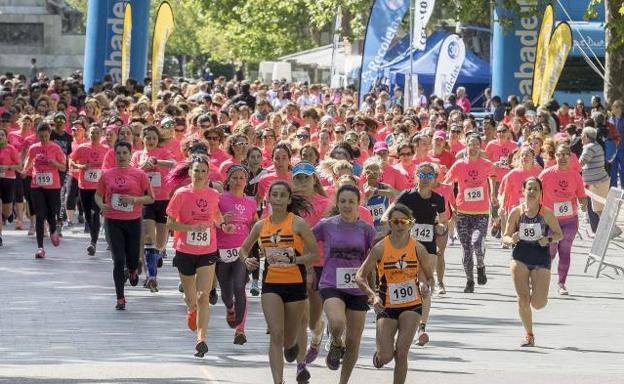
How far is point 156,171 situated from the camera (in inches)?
791

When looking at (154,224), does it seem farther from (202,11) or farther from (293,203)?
(202,11)

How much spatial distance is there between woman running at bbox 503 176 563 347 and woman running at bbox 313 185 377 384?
10.2 ft

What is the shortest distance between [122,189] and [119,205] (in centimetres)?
16

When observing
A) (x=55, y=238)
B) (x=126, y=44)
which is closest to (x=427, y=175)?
(x=55, y=238)

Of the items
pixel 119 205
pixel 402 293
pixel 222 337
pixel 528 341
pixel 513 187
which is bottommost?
pixel 222 337

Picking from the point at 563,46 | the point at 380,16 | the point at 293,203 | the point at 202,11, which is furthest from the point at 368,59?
the point at 202,11

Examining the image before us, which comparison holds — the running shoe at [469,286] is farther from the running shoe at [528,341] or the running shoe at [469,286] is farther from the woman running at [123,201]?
the running shoe at [528,341]

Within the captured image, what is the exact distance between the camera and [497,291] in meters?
20.6

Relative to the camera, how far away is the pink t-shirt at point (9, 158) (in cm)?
2502

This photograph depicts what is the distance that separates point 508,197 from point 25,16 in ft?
130

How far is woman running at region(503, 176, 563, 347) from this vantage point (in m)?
16.0

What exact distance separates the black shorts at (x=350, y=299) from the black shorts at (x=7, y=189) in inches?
504

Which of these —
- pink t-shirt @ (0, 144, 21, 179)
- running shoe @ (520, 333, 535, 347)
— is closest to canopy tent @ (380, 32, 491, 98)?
pink t-shirt @ (0, 144, 21, 179)

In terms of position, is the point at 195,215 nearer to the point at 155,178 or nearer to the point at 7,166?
the point at 155,178
